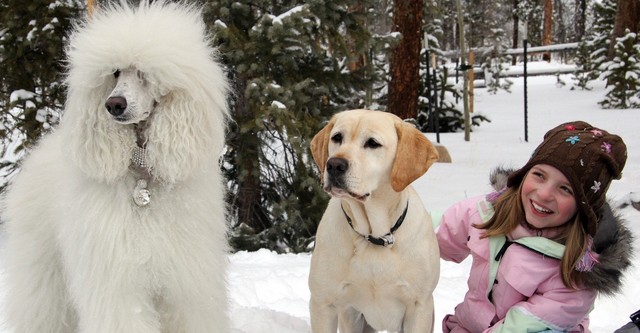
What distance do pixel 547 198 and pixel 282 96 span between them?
9.04 ft

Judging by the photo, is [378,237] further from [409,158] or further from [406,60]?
[406,60]

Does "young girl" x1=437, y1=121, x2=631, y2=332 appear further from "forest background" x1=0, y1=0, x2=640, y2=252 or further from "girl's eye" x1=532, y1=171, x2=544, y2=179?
"forest background" x1=0, y1=0, x2=640, y2=252

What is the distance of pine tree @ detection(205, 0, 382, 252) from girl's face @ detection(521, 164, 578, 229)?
250cm

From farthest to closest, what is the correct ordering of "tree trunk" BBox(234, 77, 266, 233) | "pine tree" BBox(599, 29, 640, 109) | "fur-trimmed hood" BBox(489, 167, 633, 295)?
"pine tree" BBox(599, 29, 640, 109), "tree trunk" BBox(234, 77, 266, 233), "fur-trimmed hood" BBox(489, 167, 633, 295)

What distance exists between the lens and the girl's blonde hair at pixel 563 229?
8.72ft

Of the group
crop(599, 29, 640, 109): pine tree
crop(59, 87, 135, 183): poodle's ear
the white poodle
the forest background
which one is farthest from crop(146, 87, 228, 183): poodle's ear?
crop(599, 29, 640, 109): pine tree

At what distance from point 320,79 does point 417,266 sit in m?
3.07

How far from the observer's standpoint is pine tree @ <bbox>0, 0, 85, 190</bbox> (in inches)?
217

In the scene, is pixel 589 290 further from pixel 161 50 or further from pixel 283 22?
pixel 283 22

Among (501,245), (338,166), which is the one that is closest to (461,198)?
(501,245)

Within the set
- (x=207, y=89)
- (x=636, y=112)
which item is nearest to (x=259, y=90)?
(x=207, y=89)

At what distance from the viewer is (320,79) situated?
5.46 m

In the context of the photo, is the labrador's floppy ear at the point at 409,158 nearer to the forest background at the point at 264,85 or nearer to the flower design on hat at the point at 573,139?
the flower design on hat at the point at 573,139

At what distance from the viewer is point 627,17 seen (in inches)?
620
